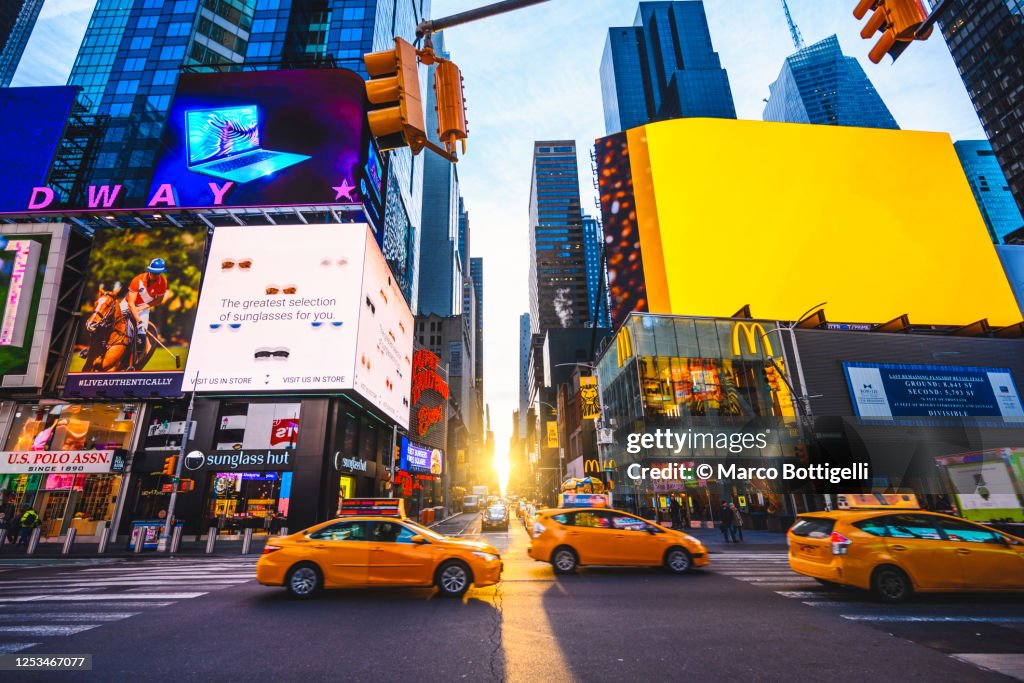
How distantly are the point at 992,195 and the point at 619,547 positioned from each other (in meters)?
174

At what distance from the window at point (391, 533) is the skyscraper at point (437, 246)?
4860 inches

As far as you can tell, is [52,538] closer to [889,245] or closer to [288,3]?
[288,3]

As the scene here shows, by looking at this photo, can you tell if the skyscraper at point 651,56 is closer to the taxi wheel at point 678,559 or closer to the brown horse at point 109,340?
Answer: the brown horse at point 109,340

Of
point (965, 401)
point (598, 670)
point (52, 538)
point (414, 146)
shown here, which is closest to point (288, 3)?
point (52, 538)

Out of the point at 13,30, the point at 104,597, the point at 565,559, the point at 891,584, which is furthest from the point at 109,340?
the point at 13,30

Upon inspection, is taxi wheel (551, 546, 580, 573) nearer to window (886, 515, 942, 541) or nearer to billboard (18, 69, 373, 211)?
→ window (886, 515, 942, 541)

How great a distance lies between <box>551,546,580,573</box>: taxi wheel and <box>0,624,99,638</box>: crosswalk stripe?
28.2 feet

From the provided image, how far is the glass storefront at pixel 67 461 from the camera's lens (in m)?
23.5

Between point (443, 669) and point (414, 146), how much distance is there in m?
5.38

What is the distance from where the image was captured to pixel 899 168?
5741 centimetres

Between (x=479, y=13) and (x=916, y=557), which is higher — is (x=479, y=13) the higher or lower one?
the higher one

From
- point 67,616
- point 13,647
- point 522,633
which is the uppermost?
point 13,647

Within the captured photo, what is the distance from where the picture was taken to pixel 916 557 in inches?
303

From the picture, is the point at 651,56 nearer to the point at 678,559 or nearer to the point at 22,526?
the point at 678,559
